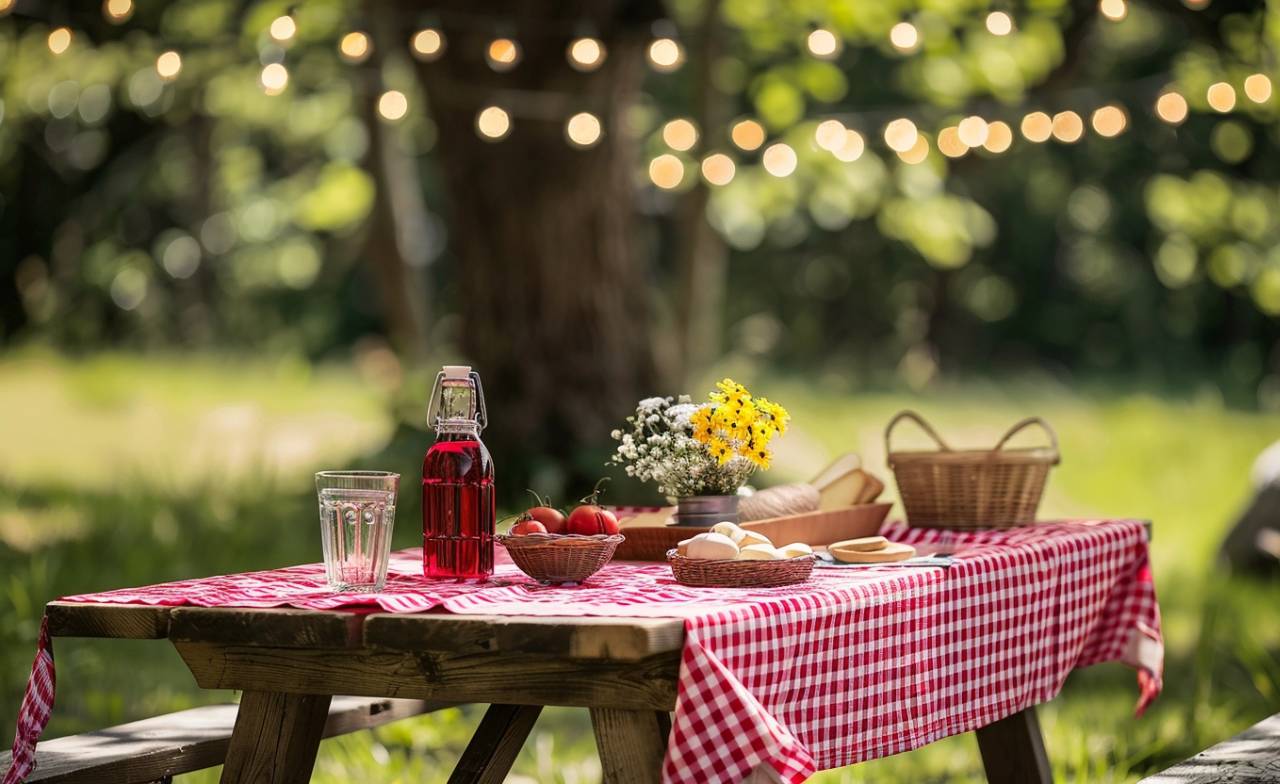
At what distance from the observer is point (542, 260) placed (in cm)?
757

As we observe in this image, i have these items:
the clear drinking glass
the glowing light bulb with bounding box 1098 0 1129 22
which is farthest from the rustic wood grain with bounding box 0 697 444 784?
the glowing light bulb with bounding box 1098 0 1129 22

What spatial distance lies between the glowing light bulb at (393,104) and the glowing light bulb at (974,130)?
209 centimetres

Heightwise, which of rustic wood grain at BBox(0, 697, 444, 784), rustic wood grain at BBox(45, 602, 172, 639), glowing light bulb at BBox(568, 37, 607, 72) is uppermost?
glowing light bulb at BBox(568, 37, 607, 72)

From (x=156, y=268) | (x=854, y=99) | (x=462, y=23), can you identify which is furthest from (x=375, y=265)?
(x=854, y=99)

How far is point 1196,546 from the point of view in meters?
8.98

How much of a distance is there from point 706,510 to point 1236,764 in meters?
1.09

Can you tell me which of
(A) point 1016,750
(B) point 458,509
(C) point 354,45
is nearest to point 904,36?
(C) point 354,45

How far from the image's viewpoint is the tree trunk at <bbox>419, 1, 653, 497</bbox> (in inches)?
295

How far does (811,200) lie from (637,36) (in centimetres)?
306

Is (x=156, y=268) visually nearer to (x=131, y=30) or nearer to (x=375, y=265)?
(x=375, y=265)

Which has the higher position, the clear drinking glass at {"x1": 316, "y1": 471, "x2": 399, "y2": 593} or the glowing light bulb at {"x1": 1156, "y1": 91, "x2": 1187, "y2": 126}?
the glowing light bulb at {"x1": 1156, "y1": 91, "x2": 1187, "y2": 126}

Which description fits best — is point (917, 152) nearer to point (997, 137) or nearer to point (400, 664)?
point (997, 137)

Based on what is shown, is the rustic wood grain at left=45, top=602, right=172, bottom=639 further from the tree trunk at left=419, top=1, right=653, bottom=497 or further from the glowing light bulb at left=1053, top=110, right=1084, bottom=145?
the tree trunk at left=419, top=1, right=653, bottom=497

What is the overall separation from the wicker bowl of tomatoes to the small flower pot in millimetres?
374
